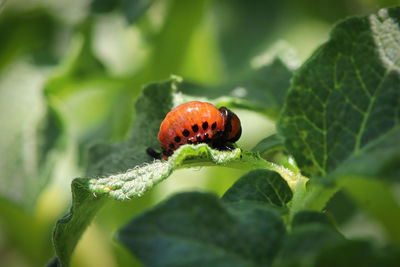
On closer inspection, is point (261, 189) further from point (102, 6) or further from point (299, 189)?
point (102, 6)

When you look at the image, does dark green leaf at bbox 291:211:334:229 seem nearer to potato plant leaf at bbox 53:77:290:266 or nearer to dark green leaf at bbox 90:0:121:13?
potato plant leaf at bbox 53:77:290:266

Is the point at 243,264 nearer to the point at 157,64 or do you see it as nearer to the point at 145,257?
the point at 145,257

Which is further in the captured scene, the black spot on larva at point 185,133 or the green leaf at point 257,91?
the green leaf at point 257,91

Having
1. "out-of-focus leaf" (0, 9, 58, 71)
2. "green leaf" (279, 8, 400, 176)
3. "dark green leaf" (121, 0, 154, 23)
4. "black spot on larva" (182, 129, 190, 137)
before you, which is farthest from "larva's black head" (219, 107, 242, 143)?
"out-of-focus leaf" (0, 9, 58, 71)

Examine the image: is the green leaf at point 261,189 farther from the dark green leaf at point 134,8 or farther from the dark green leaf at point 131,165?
the dark green leaf at point 134,8

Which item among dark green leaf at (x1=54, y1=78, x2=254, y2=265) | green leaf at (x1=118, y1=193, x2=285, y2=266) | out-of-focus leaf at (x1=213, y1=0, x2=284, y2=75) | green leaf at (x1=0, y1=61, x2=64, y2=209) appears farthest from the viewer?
out-of-focus leaf at (x1=213, y1=0, x2=284, y2=75)

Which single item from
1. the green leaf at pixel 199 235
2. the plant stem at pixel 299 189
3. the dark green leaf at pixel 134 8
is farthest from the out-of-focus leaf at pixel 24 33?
the green leaf at pixel 199 235

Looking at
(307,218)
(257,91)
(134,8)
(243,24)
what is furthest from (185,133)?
(243,24)
